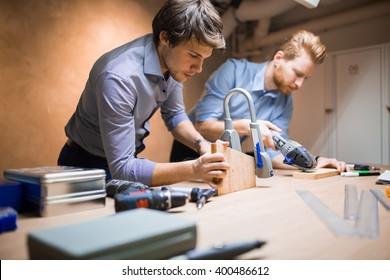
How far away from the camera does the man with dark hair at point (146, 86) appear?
1.11 meters

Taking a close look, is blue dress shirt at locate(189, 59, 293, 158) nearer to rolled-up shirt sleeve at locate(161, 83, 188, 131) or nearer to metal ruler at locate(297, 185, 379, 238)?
rolled-up shirt sleeve at locate(161, 83, 188, 131)

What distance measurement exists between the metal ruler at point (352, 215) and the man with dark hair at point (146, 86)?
30cm

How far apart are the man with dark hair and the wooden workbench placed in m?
0.16

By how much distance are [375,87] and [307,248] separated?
2.92 metres

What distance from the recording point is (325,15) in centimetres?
344

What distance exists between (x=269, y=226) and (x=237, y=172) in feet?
1.43

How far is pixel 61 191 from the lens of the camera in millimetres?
823

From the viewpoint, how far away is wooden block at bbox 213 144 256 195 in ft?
3.69

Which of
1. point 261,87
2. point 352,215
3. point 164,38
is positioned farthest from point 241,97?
point 352,215

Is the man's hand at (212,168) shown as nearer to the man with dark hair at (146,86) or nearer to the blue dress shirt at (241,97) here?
the man with dark hair at (146,86)

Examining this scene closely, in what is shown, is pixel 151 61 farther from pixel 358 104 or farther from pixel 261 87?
pixel 358 104

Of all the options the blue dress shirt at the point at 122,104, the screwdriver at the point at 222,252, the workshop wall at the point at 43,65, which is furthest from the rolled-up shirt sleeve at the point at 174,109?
the workshop wall at the point at 43,65
